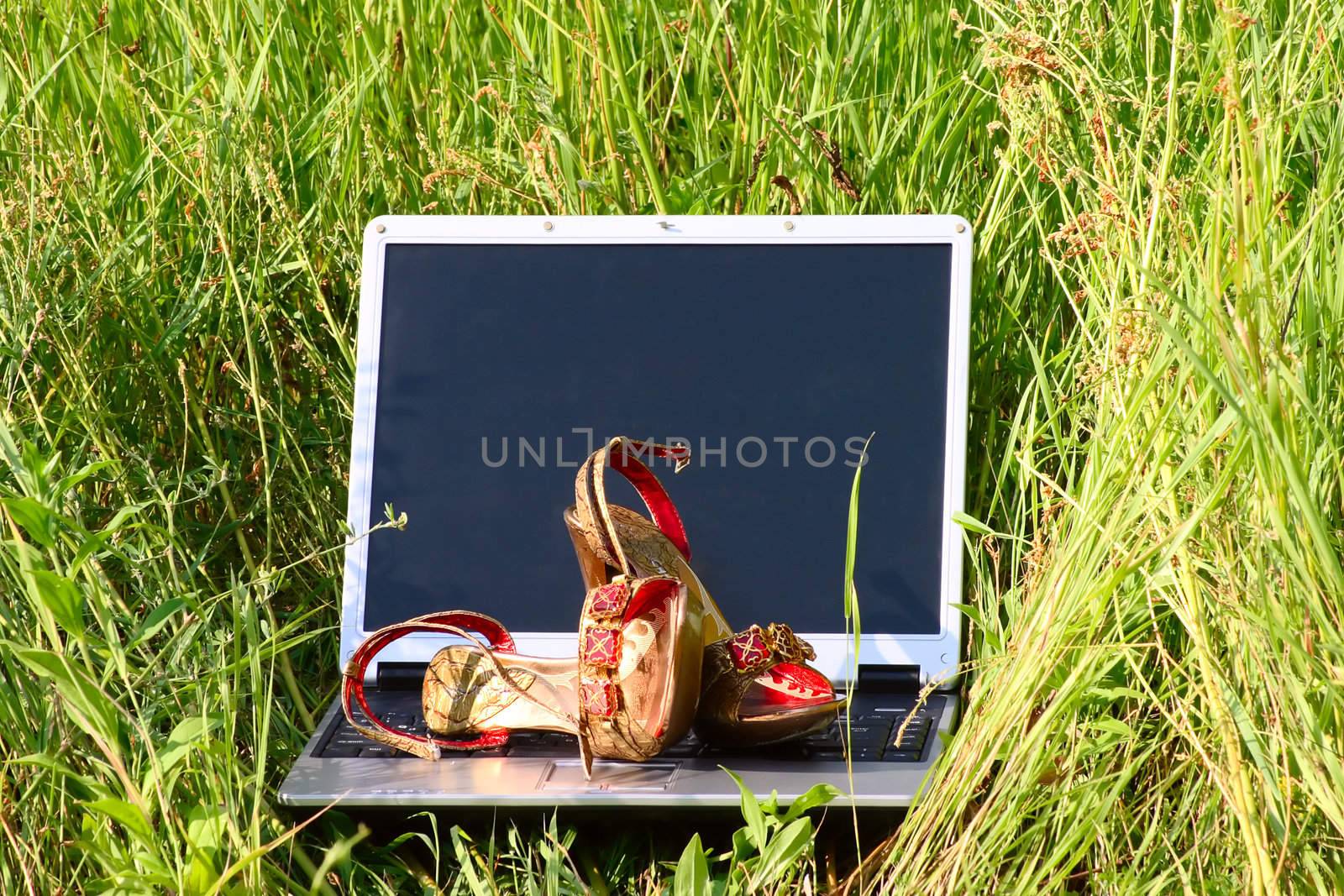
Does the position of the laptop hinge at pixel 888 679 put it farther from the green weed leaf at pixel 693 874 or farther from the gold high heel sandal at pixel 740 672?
the green weed leaf at pixel 693 874

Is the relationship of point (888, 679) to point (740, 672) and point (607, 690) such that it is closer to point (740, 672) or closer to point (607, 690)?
point (740, 672)

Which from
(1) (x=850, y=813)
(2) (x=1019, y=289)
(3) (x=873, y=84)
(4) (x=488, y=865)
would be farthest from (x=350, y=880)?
(3) (x=873, y=84)

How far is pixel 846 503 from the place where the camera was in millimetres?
1331

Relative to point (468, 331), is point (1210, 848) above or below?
below

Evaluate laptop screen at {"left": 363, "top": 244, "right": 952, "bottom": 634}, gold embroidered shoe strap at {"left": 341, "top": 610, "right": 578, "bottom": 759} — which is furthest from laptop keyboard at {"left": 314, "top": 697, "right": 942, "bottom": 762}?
laptop screen at {"left": 363, "top": 244, "right": 952, "bottom": 634}

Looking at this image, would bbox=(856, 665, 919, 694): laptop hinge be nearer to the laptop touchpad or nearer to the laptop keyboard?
the laptop keyboard

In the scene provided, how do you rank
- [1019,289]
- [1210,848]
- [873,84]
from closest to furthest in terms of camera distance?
[1210,848]
[1019,289]
[873,84]

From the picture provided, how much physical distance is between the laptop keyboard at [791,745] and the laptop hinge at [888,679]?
0.06m

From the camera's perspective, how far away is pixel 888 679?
4.21 ft

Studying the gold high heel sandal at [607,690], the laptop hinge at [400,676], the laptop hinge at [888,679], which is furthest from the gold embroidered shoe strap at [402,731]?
the laptop hinge at [888,679]

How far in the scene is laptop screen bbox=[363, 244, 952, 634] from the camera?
1.32 m

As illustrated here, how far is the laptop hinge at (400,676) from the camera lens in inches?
52.2

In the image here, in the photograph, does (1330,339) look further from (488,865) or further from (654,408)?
(488,865)

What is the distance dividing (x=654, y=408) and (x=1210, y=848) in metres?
0.66
